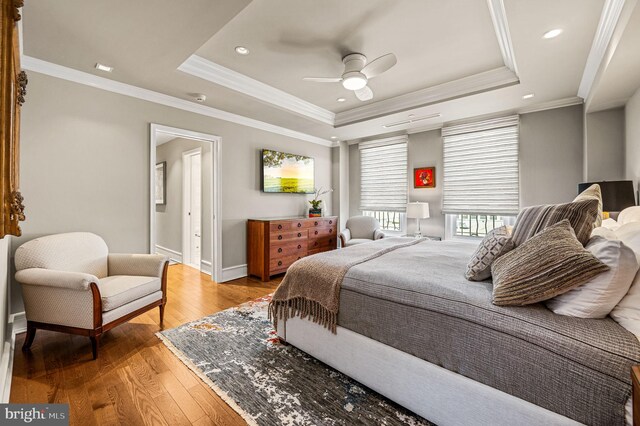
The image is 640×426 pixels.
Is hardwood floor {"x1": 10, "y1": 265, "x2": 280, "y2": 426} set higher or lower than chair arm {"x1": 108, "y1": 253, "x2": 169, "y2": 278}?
lower

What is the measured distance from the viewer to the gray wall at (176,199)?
184 inches

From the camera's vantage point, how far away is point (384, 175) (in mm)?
5508

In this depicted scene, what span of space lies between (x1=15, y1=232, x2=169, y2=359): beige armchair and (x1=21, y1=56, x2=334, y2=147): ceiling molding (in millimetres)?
1573

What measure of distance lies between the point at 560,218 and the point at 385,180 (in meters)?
3.97

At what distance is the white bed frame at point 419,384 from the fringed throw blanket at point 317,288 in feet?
0.37

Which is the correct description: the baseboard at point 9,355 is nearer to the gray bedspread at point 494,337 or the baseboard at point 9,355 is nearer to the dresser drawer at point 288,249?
the gray bedspread at point 494,337

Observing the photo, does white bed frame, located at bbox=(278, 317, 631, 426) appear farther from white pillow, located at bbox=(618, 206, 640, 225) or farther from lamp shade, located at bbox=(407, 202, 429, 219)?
lamp shade, located at bbox=(407, 202, 429, 219)

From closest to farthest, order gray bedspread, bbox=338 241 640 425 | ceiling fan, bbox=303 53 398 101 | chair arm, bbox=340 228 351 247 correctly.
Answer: gray bedspread, bbox=338 241 640 425 < ceiling fan, bbox=303 53 398 101 < chair arm, bbox=340 228 351 247

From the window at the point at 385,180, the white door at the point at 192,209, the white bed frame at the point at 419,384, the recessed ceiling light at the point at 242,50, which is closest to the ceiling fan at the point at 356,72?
the recessed ceiling light at the point at 242,50

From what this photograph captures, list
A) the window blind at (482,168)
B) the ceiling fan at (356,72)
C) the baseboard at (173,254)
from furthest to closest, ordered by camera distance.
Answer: the baseboard at (173,254)
the window blind at (482,168)
the ceiling fan at (356,72)

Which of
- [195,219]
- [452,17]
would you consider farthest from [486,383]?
[195,219]

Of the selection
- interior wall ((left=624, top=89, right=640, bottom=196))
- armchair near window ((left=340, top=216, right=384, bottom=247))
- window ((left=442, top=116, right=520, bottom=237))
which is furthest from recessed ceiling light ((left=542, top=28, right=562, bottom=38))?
armchair near window ((left=340, top=216, right=384, bottom=247))

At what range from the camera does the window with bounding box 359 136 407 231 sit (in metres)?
5.28

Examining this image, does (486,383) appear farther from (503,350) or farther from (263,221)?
(263,221)
